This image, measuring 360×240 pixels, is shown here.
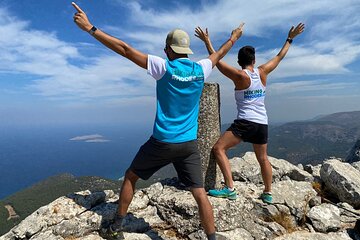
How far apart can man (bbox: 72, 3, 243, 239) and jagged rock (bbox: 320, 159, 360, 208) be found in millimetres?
5645

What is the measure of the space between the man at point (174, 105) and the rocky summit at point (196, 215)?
1695 millimetres

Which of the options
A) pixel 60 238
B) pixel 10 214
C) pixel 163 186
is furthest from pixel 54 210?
pixel 10 214

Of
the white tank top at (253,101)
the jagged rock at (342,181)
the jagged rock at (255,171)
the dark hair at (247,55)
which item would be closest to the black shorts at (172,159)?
the white tank top at (253,101)

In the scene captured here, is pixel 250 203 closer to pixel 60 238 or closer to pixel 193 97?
pixel 193 97

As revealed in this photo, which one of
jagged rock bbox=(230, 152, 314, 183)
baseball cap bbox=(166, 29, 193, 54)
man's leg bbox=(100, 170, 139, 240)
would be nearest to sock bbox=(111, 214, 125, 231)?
man's leg bbox=(100, 170, 139, 240)

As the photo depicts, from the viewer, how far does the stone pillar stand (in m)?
8.22

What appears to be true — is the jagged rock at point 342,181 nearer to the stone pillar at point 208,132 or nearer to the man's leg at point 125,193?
the stone pillar at point 208,132

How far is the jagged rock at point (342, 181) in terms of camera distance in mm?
9094

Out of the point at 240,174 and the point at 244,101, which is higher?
the point at 244,101

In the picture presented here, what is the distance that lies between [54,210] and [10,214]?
578 feet

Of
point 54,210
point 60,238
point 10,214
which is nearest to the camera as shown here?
point 60,238

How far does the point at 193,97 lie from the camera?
563 centimetres

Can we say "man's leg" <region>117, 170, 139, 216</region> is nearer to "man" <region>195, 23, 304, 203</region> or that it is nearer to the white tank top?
"man" <region>195, 23, 304, 203</region>

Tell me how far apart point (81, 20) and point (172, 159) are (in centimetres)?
291
